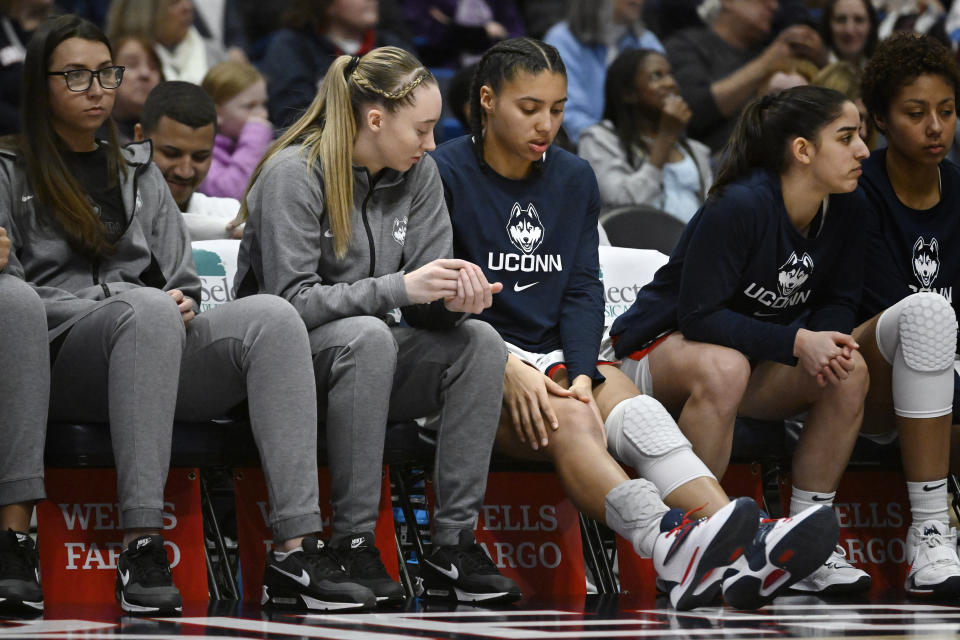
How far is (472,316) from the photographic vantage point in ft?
11.2

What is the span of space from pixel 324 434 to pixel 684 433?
0.86 metres

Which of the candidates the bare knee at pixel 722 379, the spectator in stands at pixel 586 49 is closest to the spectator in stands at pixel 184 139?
the bare knee at pixel 722 379

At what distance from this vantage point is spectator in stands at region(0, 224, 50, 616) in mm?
2689

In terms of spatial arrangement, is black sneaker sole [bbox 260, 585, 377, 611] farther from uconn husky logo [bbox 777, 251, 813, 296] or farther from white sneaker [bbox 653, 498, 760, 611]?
uconn husky logo [bbox 777, 251, 813, 296]

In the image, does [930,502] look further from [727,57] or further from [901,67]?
[727,57]

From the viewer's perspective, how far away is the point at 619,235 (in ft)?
15.1

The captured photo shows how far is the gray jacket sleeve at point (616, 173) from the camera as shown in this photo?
5.33m

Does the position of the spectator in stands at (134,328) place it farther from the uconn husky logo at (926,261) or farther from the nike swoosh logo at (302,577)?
the uconn husky logo at (926,261)

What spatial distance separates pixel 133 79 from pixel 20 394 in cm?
257

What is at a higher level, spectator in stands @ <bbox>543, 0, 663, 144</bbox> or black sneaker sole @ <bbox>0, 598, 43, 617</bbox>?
spectator in stands @ <bbox>543, 0, 663, 144</bbox>

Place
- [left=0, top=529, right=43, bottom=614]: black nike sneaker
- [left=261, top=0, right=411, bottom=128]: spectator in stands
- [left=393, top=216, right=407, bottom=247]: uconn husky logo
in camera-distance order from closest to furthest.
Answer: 1. [left=0, top=529, right=43, bottom=614]: black nike sneaker
2. [left=393, top=216, right=407, bottom=247]: uconn husky logo
3. [left=261, top=0, right=411, bottom=128]: spectator in stands

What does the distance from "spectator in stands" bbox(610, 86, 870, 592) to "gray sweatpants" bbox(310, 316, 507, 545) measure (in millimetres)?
550

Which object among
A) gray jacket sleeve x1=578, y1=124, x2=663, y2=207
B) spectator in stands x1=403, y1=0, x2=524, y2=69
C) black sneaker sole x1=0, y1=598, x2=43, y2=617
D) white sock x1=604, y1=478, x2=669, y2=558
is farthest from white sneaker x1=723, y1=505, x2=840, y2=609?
spectator in stands x1=403, y1=0, x2=524, y2=69

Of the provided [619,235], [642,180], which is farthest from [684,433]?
[642,180]
